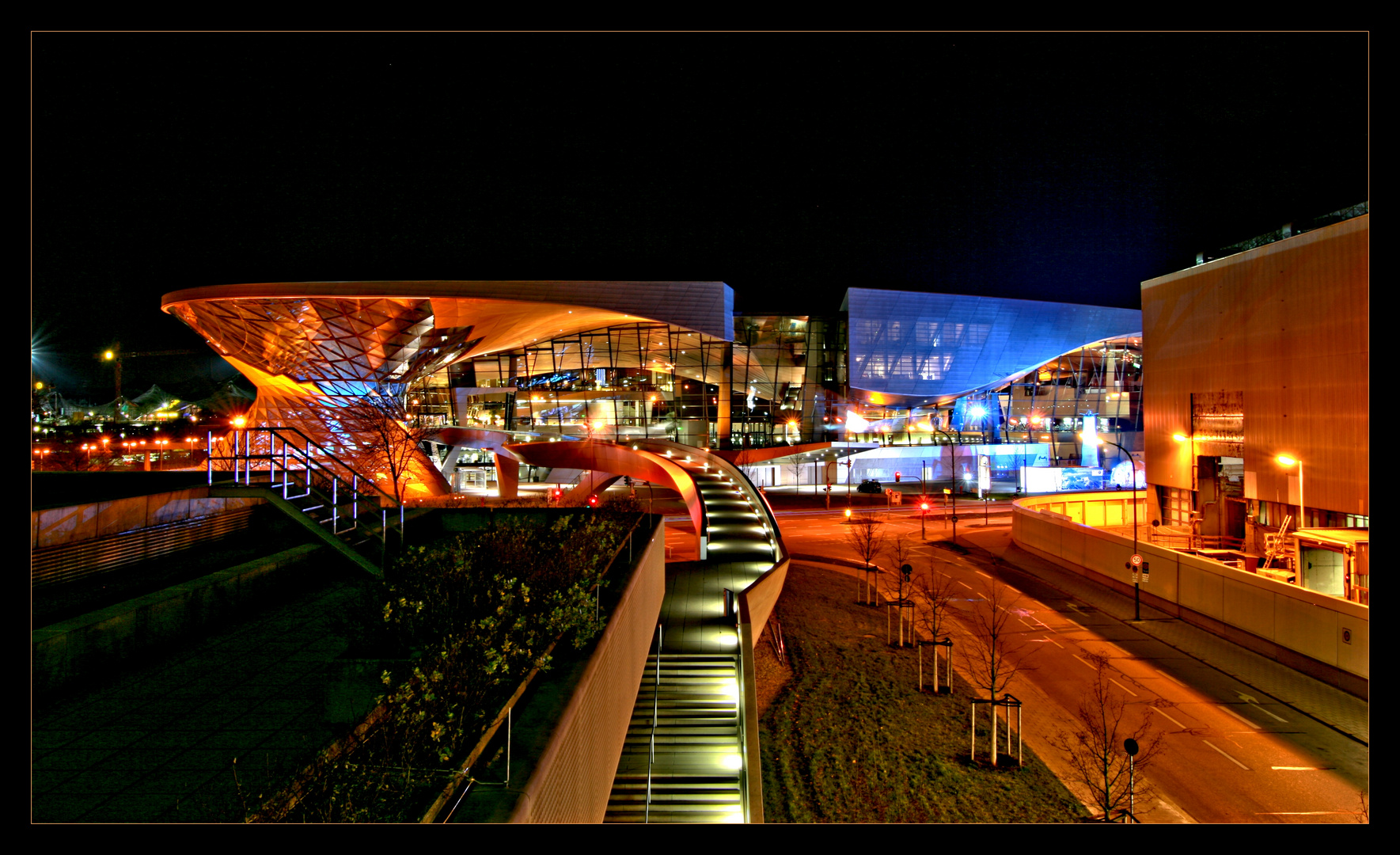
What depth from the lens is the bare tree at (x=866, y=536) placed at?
2630cm

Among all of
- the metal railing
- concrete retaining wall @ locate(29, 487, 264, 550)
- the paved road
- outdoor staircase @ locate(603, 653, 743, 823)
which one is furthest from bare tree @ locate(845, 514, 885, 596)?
concrete retaining wall @ locate(29, 487, 264, 550)

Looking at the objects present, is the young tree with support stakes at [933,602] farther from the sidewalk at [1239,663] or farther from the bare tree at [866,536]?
the sidewalk at [1239,663]

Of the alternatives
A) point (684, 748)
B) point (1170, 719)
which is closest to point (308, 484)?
point (684, 748)

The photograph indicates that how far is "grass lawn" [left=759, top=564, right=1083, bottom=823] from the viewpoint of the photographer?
1048cm

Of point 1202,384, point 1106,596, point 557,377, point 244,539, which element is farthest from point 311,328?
point 1202,384

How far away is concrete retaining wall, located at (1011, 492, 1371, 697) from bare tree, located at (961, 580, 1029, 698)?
150 inches

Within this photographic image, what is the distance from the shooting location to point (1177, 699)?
14.2 metres

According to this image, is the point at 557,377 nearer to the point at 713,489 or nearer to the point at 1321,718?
the point at 713,489

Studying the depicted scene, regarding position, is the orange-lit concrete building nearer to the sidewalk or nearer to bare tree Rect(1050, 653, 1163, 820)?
the sidewalk

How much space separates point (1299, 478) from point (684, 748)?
2034cm

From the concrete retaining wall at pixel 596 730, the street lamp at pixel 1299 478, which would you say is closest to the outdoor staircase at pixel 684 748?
the concrete retaining wall at pixel 596 730

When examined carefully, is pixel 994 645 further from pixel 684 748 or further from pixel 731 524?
pixel 684 748

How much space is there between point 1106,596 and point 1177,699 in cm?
849

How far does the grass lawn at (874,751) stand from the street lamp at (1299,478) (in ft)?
39.1
